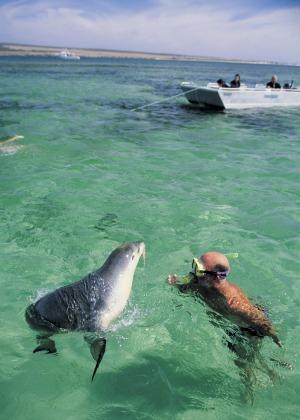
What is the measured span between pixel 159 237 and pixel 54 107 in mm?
15548

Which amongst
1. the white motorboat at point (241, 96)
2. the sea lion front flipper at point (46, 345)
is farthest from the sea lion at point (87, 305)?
the white motorboat at point (241, 96)

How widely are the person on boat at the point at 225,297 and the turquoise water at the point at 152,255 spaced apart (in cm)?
35

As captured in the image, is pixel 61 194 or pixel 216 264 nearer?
pixel 216 264

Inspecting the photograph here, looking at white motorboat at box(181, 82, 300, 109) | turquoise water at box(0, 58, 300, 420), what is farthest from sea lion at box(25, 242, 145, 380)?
white motorboat at box(181, 82, 300, 109)

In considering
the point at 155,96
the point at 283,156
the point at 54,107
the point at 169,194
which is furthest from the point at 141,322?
the point at 155,96

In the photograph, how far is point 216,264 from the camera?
386 cm

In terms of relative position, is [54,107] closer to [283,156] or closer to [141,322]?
[283,156]

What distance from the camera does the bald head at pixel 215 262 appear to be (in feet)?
12.6

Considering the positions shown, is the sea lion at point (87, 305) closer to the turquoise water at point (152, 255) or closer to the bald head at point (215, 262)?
the turquoise water at point (152, 255)

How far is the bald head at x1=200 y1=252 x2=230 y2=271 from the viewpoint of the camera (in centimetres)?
385

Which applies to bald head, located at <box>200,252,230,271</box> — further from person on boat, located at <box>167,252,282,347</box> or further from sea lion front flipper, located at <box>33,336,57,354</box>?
sea lion front flipper, located at <box>33,336,57,354</box>

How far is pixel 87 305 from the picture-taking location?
379 cm

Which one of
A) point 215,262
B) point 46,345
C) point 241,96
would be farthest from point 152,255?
point 241,96

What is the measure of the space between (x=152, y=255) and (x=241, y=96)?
15275 mm
